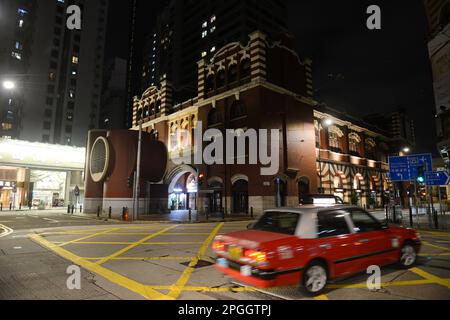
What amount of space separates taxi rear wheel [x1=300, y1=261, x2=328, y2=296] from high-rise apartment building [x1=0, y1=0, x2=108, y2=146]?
243 feet

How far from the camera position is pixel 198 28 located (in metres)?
78.8

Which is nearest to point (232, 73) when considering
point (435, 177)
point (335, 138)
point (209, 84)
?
point (209, 84)

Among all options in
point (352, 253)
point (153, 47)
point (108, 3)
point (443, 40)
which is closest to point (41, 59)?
point (108, 3)

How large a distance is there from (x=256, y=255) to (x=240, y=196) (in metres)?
23.1

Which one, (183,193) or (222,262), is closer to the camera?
(222,262)

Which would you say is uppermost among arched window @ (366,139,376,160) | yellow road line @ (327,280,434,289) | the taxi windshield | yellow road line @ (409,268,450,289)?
arched window @ (366,139,376,160)

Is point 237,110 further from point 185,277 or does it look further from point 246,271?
point 246,271

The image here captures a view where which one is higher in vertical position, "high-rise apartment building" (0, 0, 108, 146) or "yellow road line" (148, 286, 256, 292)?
"high-rise apartment building" (0, 0, 108, 146)

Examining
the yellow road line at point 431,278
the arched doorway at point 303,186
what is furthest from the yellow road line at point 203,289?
the arched doorway at point 303,186

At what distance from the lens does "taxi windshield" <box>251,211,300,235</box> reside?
17.9 feet

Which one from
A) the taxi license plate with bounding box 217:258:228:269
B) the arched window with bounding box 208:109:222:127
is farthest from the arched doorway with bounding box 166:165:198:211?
the taxi license plate with bounding box 217:258:228:269

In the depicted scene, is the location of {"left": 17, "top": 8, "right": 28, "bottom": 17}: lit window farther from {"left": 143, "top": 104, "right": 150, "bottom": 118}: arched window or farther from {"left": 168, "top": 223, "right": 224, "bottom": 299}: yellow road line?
{"left": 168, "top": 223, "right": 224, "bottom": 299}: yellow road line

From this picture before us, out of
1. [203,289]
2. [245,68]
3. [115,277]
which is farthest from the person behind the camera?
[245,68]
